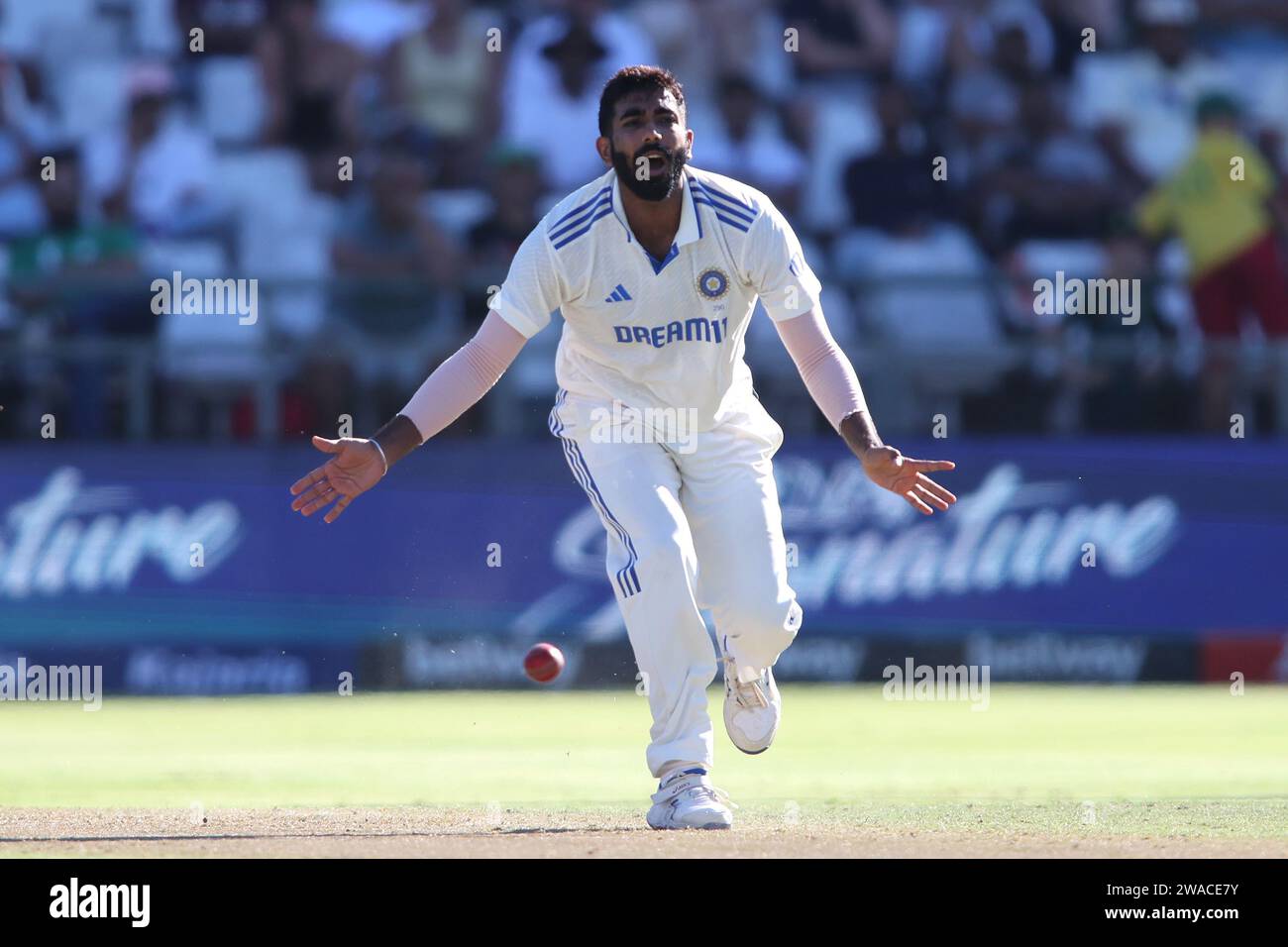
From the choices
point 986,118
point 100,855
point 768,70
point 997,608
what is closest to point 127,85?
point 768,70

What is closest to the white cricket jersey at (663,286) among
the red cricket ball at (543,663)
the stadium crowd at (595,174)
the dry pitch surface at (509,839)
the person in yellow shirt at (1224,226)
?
the red cricket ball at (543,663)

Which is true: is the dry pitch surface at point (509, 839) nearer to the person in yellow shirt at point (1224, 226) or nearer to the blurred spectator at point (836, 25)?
the person in yellow shirt at point (1224, 226)

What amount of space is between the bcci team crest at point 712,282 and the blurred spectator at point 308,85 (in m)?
9.38

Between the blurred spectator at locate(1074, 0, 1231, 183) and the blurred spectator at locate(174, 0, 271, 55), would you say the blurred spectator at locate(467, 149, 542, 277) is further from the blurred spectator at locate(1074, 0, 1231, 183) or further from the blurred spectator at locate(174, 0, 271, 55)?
the blurred spectator at locate(1074, 0, 1231, 183)

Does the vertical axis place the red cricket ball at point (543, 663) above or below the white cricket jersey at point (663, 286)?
below

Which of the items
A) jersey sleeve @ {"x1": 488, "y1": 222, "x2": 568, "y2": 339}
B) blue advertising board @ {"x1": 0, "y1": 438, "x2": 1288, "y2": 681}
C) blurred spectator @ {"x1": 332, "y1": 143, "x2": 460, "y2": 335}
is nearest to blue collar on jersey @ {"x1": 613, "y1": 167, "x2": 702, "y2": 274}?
jersey sleeve @ {"x1": 488, "y1": 222, "x2": 568, "y2": 339}

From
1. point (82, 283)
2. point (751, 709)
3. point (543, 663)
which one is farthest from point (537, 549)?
point (751, 709)

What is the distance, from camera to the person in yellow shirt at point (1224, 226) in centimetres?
1600

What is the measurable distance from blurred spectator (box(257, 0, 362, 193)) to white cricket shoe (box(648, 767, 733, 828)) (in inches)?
394

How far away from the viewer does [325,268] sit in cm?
1563

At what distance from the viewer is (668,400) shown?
762cm

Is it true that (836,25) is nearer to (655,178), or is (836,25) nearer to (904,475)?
(655,178)

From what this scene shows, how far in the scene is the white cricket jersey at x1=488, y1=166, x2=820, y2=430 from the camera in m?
7.42

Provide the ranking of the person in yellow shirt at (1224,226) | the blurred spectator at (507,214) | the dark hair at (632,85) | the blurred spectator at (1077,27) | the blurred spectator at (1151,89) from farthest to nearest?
the blurred spectator at (1077,27) → the blurred spectator at (1151,89) → the person in yellow shirt at (1224,226) → the blurred spectator at (507,214) → the dark hair at (632,85)
